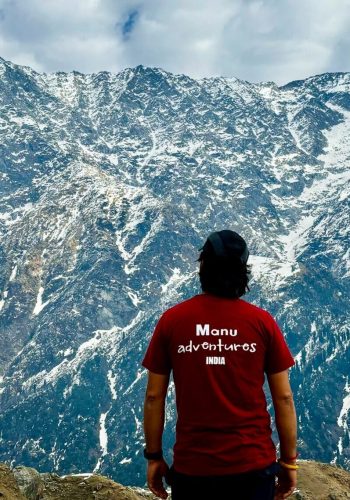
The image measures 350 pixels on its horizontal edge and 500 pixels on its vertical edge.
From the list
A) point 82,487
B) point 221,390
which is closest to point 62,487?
point 82,487

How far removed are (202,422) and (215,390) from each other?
0.43m

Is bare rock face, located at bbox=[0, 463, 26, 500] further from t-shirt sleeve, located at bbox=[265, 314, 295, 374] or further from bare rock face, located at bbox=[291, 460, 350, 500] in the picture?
t-shirt sleeve, located at bbox=[265, 314, 295, 374]

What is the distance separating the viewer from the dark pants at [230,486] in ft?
23.7

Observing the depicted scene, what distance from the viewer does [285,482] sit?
25.9 ft

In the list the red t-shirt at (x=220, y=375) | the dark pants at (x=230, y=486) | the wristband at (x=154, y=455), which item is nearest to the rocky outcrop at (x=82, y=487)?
the wristband at (x=154, y=455)

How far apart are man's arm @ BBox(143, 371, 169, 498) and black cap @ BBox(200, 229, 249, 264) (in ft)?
6.04

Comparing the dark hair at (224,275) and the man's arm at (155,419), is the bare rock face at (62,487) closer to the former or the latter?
the man's arm at (155,419)

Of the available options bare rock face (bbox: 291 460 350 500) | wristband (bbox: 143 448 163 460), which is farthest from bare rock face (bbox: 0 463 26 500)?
bare rock face (bbox: 291 460 350 500)

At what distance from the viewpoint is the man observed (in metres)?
7.29

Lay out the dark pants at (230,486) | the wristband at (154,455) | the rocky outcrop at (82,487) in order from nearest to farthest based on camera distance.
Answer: the dark pants at (230,486), the wristband at (154,455), the rocky outcrop at (82,487)

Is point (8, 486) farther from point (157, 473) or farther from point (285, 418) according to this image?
point (285, 418)

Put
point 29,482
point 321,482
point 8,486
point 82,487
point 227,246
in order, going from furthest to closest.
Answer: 1. point 321,482
2. point 82,487
3. point 29,482
4. point 8,486
5. point 227,246

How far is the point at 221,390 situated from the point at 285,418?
992mm

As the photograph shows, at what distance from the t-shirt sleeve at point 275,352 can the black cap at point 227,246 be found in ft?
3.03
